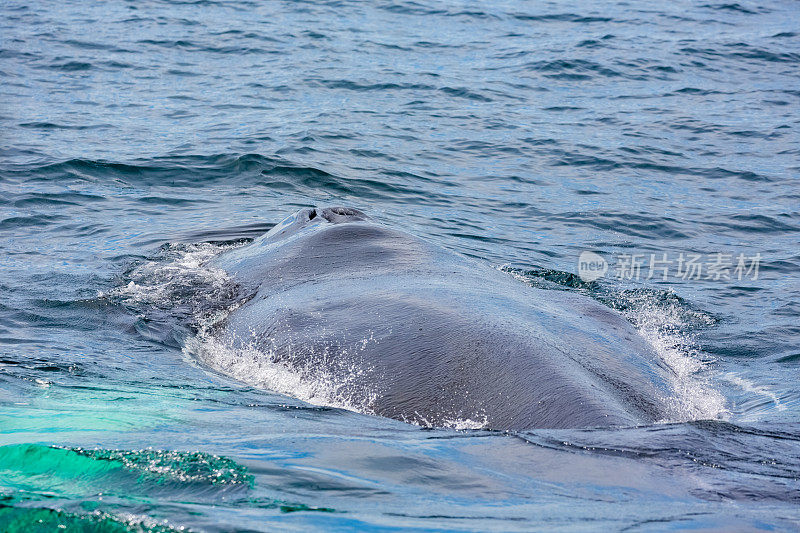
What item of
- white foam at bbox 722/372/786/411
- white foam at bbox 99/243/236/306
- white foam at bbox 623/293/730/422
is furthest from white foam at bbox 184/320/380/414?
white foam at bbox 722/372/786/411

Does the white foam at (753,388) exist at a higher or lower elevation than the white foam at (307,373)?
lower

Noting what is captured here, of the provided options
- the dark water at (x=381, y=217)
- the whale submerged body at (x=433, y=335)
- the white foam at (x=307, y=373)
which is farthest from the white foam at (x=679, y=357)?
the white foam at (x=307, y=373)

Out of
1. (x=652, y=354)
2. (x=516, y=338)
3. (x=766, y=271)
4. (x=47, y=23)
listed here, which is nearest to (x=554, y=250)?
(x=766, y=271)

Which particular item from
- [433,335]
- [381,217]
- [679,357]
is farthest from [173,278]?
[679,357]

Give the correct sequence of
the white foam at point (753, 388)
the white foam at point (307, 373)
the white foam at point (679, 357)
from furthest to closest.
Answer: the white foam at point (753, 388)
the white foam at point (679, 357)
the white foam at point (307, 373)

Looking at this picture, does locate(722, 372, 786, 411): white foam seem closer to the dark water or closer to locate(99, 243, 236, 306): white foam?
the dark water

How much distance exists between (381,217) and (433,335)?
23.9ft

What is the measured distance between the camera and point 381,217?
13.5 meters

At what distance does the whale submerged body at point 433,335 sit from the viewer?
5.61 m

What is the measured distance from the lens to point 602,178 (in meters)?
16.5

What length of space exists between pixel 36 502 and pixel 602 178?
14355 mm

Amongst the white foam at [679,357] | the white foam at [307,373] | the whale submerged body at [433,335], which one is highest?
the whale submerged body at [433,335]

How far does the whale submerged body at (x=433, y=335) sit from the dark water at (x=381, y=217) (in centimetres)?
36

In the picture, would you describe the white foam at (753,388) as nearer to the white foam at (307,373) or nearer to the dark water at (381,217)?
the dark water at (381,217)
